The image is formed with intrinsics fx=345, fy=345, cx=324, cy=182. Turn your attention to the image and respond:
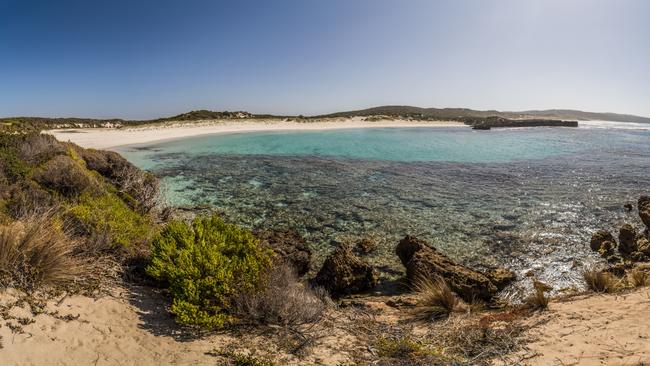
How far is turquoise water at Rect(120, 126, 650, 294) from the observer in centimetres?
918

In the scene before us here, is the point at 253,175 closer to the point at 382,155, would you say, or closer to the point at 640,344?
the point at 382,155

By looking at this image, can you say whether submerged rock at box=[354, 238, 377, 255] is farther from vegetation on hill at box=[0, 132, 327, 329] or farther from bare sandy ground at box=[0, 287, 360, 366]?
bare sandy ground at box=[0, 287, 360, 366]

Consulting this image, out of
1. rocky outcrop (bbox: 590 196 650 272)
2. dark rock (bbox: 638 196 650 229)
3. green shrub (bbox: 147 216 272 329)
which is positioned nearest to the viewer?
green shrub (bbox: 147 216 272 329)

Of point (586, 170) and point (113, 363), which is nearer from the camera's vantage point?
point (113, 363)

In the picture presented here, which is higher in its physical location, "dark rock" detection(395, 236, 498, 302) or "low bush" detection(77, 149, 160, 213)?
"low bush" detection(77, 149, 160, 213)

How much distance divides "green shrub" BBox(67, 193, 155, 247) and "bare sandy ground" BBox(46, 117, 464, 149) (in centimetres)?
2494

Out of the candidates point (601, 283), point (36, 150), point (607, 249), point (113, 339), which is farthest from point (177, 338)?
point (607, 249)

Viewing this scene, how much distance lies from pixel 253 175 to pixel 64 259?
13.9 m

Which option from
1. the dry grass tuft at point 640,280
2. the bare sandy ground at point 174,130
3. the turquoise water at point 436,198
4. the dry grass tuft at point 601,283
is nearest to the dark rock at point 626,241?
the turquoise water at point 436,198

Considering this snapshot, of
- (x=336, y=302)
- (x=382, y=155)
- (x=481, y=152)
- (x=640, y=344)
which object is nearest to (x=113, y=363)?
(x=336, y=302)

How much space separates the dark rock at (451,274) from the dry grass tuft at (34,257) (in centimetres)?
598

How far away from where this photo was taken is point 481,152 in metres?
29.9

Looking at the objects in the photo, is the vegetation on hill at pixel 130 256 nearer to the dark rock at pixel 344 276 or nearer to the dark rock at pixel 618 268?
the dark rock at pixel 344 276

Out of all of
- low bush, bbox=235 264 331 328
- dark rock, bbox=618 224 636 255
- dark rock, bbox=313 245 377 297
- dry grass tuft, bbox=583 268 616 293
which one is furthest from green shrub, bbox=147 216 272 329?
dark rock, bbox=618 224 636 255
